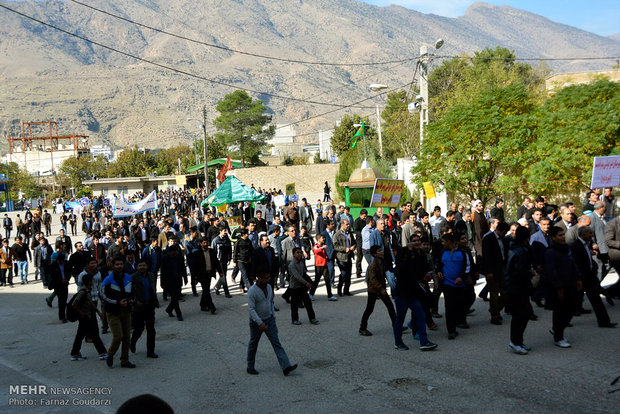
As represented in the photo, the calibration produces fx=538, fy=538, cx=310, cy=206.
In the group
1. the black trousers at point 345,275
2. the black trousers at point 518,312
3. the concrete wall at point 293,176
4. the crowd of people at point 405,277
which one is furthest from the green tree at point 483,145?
the concrete wall at point 293,176

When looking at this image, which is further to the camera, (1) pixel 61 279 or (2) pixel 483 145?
(2) pixel 483 145

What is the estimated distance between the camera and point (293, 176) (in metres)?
52.9

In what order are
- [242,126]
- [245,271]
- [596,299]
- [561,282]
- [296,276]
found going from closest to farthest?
1. [561,282]
2. [596,299]
3. [296,276]
4. [245,271]
5. [242,126]

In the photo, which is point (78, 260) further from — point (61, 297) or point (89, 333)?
point (89, 333)

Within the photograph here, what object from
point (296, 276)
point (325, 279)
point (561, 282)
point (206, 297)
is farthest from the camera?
point (325, 279)

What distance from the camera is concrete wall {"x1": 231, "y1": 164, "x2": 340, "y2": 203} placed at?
171ft

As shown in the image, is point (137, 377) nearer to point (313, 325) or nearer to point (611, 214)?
point (313, 325)

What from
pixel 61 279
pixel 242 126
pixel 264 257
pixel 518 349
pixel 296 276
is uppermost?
pixel 242 126

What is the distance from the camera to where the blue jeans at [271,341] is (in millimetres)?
7258

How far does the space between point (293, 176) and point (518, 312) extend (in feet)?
151

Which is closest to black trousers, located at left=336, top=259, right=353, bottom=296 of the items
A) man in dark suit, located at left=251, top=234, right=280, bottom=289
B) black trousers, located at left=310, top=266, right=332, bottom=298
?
black trousers, located at left=310, top=266, right=332, bottom=298

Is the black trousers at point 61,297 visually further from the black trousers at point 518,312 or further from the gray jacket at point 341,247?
the black trousers at point 518,312

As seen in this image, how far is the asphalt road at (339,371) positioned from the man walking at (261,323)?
0.20 m

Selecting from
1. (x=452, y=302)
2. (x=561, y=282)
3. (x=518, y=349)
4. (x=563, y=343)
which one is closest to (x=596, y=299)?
(x=563, y=343)
